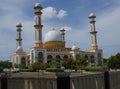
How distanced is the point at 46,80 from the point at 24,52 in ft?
241

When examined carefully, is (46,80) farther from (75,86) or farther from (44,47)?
(44,47)

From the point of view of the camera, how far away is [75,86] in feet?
42.1

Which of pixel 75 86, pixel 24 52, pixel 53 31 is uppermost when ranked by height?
pixel 53 31

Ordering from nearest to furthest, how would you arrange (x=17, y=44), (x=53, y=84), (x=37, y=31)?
(x=53, y=84) < (x=37, y=31) < (x=17, y=44)

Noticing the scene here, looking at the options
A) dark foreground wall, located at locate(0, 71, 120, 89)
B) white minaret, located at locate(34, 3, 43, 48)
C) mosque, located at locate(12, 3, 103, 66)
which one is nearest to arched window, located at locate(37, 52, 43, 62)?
mosque, located at locate(12, 3, 103, 66)

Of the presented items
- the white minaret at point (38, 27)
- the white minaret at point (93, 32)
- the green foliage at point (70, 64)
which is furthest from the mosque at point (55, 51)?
the green foliage at point (70, 64)

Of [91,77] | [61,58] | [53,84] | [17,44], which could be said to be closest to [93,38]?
[61,58]

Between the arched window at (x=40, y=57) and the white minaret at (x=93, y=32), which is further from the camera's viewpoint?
the white minaret at (x=93, y=32)

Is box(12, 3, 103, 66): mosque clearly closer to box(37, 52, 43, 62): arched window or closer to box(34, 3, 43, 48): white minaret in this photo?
box(37, 52, 43, 62): arched window

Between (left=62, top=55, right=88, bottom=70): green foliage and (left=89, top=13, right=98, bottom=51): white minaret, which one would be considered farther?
(left=89, top=13, right=98, bottom=51): white minaret

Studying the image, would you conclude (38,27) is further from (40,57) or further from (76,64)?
(76,64)

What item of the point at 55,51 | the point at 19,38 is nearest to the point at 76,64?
the point at 55,51

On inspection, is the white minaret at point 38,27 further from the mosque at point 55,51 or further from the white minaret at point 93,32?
the white minaret at point 93,32

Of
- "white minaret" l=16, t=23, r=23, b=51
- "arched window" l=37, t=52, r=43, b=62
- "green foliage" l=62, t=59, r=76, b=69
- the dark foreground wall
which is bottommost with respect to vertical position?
the dark foreground wall
